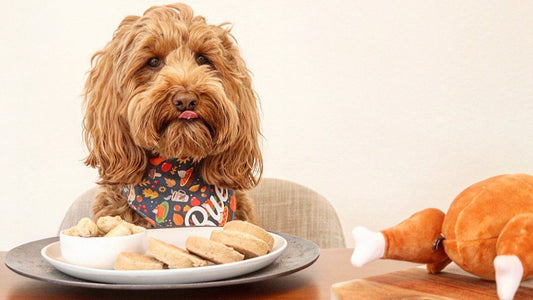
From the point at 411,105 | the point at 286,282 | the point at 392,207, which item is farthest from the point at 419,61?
the point at 286,282

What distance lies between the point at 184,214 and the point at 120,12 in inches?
56.6

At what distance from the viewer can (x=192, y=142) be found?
1371 millimetres

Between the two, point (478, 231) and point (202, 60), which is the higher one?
point (202, 60)

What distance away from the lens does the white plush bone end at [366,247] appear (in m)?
0.74

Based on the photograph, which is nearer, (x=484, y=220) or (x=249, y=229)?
(x=484, y=220)

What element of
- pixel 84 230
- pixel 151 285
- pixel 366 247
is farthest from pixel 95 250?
pixel 366 247

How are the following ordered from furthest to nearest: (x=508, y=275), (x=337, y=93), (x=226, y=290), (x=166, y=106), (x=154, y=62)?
(x=337, y=93) < (x=154, y=62) < (x=166, y=106) < (x=226, y=290) < (x=508, y=275)

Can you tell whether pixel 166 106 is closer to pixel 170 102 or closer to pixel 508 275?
pixel 170 102

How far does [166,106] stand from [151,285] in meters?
0.66

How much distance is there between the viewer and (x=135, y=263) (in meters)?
0.81

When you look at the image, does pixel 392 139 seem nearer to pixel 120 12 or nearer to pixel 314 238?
pixel 314 238

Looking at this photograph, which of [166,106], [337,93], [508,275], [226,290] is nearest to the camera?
[508,275]

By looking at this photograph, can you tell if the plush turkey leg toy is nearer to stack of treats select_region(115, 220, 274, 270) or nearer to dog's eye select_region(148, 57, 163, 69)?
stack of treats select_region(115, 220, 274, 270)

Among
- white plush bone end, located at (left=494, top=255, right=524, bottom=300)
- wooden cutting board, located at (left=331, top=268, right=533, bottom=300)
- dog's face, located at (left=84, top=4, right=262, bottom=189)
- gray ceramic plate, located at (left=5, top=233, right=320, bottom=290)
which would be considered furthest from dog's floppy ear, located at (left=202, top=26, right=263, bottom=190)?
white plush bone end, located at (left=494, top=255, right=524, bottom=300)
